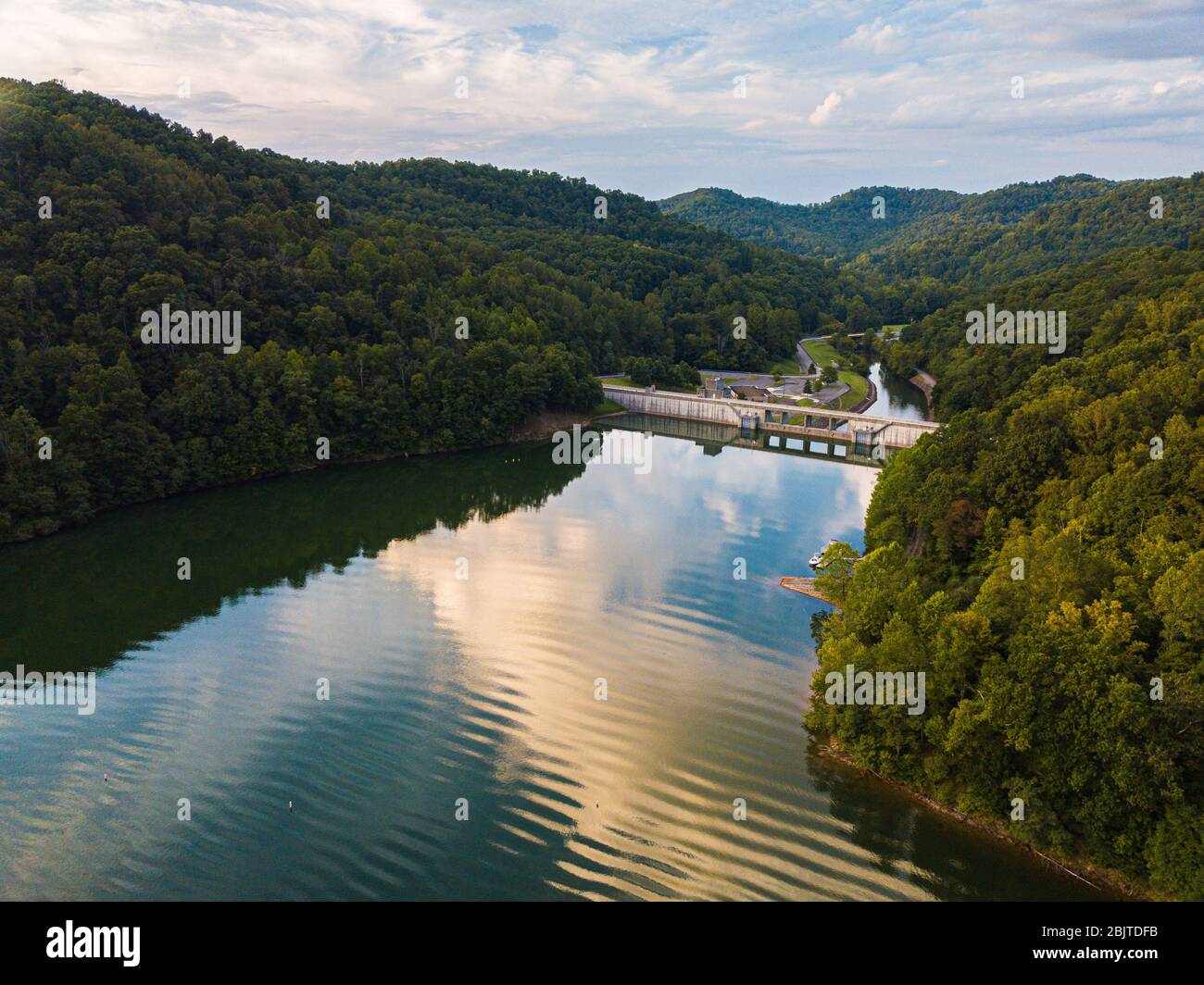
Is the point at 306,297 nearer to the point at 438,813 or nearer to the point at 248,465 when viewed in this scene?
the point at 248,465

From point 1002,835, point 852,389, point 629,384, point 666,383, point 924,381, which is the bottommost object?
point 1002,835

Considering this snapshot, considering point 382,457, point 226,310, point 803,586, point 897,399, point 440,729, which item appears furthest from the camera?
point 897,399

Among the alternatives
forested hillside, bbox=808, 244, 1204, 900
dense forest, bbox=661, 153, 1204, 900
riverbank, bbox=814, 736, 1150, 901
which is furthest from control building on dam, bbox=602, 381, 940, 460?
riverbank, bbox=814, 736, 1150, 901

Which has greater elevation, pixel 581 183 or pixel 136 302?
pixel 581 183

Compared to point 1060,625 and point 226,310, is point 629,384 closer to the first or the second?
point 226,310

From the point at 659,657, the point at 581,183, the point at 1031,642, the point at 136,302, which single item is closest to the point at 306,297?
the point at 136,302

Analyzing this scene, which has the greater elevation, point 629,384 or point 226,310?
point 226,310

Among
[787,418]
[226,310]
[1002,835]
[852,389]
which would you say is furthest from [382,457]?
[852,389]
